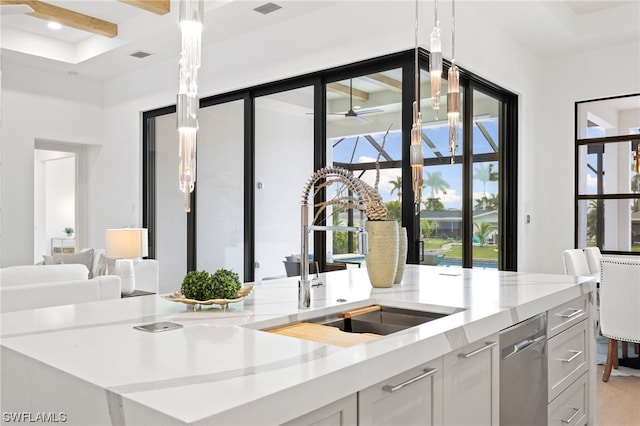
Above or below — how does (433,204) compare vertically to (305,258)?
above

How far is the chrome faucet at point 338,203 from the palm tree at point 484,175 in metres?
2.73

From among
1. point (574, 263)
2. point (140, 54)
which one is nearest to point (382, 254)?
point (574, 263)

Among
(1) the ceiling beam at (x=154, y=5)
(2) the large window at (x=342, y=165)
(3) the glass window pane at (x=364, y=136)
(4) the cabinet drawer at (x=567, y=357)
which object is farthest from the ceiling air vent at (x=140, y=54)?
(4) the cabinet drawer at (x=567, y=357)

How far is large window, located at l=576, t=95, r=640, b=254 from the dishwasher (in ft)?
13.0

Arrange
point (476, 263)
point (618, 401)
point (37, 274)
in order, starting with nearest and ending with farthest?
point (37, 274), point (618, 401), point (476, 263)

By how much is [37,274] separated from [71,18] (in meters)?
2.85

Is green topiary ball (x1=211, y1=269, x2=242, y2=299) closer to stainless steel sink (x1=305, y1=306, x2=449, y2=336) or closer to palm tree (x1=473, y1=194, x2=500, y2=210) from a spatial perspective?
stainless steel sink (x1=305, y1=306, x2=449, y2=336)

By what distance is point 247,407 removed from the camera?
0.86m

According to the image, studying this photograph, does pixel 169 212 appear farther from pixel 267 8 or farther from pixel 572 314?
pixel 572 314

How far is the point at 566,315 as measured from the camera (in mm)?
2338

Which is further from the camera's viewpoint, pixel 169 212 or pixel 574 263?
pixel 169 212

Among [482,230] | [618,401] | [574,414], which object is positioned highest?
[482,230]

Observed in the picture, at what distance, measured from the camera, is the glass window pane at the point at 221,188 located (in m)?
5.26

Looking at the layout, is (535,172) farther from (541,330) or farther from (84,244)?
(84,244)
